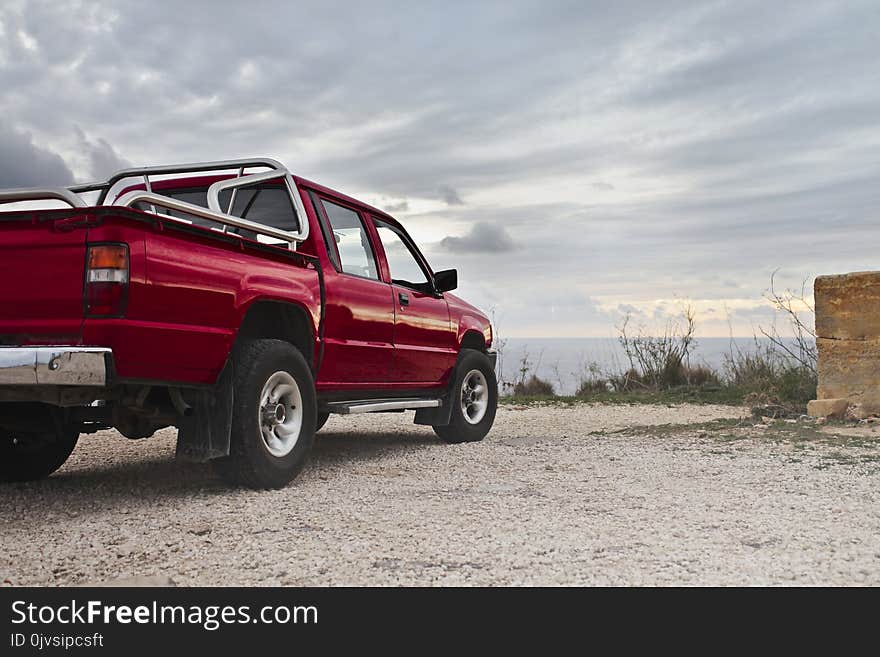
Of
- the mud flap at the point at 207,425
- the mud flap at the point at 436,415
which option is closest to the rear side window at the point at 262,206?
the mud flap at the point at 207,425

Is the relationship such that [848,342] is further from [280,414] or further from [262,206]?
[280,414]

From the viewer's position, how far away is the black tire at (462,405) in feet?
26.0

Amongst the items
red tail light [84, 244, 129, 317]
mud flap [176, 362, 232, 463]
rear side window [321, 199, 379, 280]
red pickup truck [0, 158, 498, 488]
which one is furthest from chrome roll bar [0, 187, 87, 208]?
rear side window [321, 199, 379, 280]

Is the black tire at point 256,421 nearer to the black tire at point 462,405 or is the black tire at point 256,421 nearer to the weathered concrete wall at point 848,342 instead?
the black tire at point 462,405

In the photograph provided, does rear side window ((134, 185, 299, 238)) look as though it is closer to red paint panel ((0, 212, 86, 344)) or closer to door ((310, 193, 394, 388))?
door ((310, 193, 394, 388))

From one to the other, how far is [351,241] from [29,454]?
2692 millimetres

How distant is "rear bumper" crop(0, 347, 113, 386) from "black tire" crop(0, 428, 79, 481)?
5.75ft

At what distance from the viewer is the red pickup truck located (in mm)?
4156

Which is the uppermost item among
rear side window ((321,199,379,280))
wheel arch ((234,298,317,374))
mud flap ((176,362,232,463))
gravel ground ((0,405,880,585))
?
rear side window ((321,199,379,280))

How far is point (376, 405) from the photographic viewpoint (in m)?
6.55

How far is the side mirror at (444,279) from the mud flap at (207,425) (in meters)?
3.00

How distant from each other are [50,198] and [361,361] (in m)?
2.65
